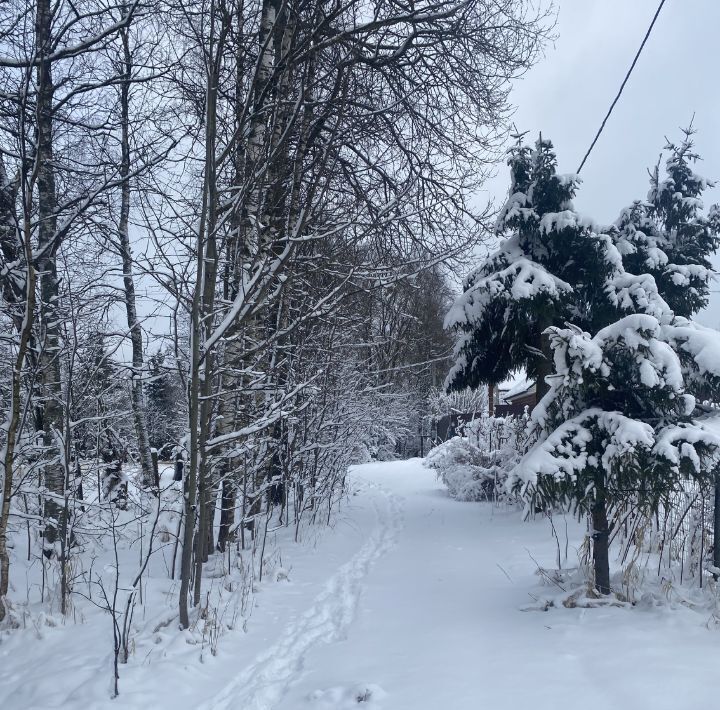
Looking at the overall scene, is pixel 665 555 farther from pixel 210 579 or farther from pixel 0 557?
pixel 0 557

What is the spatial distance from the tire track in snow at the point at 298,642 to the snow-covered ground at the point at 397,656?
1 cm

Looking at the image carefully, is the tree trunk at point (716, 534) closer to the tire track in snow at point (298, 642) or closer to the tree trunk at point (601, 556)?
the tree trunk at point (601, 556)

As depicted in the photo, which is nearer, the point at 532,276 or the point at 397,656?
the point at 397,656

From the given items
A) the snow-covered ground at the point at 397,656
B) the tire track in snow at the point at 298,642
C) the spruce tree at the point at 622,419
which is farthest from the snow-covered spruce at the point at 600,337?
the tire track in snow at the point at 298,642

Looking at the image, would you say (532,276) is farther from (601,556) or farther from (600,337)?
(601,556)

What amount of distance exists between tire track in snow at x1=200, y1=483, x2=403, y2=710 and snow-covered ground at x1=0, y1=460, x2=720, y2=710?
1 centimetres

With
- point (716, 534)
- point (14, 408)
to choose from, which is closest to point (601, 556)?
point (716, 534)

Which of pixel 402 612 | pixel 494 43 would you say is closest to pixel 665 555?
pixel 402 612

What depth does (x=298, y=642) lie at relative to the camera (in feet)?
14.5

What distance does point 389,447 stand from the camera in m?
30.7

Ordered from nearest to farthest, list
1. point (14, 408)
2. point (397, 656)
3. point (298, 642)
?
point (397, 656), point (14, 408), point (298, 642)

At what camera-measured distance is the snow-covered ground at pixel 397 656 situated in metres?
3.29

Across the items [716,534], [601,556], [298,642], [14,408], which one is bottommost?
[298,642]

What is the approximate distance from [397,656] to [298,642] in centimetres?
82
